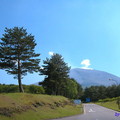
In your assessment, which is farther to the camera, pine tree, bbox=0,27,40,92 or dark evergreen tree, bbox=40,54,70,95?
dark evergreen tree, bbox=40,54,70,95

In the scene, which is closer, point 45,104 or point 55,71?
point 45,104

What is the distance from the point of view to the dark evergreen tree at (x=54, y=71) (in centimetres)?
5178

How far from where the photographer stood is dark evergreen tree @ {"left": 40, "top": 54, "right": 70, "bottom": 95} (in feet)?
170

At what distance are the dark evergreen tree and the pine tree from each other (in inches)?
667

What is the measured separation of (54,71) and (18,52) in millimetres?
19795

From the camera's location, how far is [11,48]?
3275 centimetres

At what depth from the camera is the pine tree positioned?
3256 cm

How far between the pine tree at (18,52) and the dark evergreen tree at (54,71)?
1694 cm

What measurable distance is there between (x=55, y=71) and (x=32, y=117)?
31.1 meters

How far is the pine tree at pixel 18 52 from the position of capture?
32.6 m

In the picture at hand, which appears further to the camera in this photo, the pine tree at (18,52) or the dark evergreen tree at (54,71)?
the dark evergreen tree at (54,71)

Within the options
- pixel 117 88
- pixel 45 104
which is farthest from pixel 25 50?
pixel 117 88

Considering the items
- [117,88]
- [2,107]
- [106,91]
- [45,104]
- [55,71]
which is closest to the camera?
[2,107]

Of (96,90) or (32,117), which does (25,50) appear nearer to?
(32,117)
